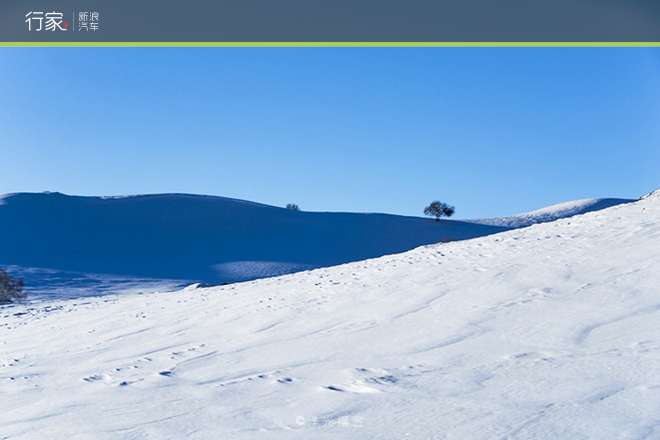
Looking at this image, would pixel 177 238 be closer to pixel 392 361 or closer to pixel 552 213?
pixel 392 361

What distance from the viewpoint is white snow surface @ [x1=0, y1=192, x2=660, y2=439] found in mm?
2520

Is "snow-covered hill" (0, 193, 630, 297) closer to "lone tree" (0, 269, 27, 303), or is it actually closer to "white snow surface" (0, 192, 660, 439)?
"lone tree" (0, 269, 27, 303)

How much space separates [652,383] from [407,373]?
1.17 metres

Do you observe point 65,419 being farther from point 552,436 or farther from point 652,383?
point 652,383

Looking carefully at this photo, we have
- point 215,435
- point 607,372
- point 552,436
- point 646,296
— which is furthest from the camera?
point 646,296

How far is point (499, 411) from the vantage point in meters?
2.53

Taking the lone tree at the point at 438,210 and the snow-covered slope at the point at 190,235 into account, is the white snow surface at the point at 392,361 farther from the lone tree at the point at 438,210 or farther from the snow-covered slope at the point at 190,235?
the lone tree at the point at 438,210

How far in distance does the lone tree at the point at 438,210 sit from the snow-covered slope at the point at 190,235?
0.81m

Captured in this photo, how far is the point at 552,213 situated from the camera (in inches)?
1777

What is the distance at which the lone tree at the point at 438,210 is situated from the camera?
37.3 meters

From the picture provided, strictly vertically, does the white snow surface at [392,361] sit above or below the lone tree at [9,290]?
above

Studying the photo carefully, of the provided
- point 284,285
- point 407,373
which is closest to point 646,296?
point 407,373

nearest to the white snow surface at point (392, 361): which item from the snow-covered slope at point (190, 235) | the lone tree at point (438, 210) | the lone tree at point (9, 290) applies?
the lone tree at point (9, 290)

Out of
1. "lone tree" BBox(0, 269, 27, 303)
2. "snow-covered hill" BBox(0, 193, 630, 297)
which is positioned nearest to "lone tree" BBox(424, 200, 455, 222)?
"snow-covered hill" BBox(0, 193, 630, 297)
